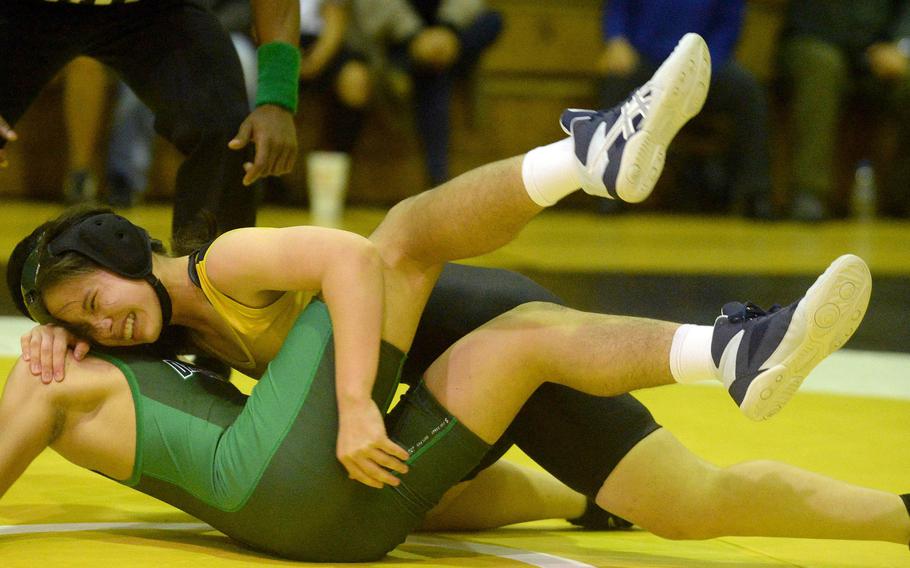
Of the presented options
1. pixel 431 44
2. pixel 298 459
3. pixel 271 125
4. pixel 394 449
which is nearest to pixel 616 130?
pixel 394 449

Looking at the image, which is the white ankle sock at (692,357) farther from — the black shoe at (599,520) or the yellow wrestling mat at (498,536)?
the black shoe at (599,520)

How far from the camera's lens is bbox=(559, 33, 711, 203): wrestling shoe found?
6.62ft

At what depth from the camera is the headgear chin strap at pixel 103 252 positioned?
2152 millimetres

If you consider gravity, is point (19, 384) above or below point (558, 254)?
below

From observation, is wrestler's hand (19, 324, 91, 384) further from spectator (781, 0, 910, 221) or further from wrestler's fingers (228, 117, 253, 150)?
spectator (781, 0, 910, 221)

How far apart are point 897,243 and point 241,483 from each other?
532 cm

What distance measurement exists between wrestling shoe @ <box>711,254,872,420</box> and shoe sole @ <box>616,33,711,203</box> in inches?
10.7

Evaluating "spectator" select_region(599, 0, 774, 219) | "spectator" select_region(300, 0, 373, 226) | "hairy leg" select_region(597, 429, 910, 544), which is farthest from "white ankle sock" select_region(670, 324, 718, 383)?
"spectator" select_region(599, 0, 774, 219)

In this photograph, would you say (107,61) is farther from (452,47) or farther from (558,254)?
(452,47)

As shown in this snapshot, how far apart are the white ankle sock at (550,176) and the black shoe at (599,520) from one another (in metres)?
0.69

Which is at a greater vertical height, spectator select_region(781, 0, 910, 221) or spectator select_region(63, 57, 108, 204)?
spectator select_region(781, 0, 910, 221)

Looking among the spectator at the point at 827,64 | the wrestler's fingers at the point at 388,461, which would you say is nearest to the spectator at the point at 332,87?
the spectator at the point at 827,64

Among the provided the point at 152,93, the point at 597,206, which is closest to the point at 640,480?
the point at 152,93

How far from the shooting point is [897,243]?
6.71 m
